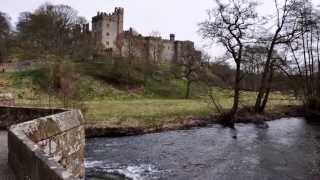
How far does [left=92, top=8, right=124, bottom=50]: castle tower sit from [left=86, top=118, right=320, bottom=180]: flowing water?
3130 inches

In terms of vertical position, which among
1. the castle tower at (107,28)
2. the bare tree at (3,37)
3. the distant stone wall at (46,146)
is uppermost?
the castle tower at (107,28)

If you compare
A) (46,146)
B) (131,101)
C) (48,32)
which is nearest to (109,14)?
(48,32)

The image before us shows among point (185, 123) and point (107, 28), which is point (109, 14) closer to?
point (107, 28)

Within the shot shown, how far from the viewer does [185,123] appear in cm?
3591

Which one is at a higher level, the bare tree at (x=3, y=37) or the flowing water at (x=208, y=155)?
the bare tree at (x=3, y=37)

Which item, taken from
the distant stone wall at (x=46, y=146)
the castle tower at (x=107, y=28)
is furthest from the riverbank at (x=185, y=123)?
the castle tower at (x=107, y=28)

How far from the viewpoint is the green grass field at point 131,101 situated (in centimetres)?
3606

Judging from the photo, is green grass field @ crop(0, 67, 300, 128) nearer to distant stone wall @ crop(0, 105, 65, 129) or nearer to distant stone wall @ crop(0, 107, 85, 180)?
distant stone wall @ crop(0, 105, 65, 129)

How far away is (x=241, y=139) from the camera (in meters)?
29.9

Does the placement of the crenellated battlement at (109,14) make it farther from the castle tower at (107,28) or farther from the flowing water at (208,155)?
the flowing water at (208,155)

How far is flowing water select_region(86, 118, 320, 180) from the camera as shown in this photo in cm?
1981

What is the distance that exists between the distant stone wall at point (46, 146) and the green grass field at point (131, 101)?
18355 millimetres

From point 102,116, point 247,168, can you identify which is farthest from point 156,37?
point 247,168

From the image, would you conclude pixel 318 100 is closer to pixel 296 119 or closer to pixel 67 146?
pixel 296 119
